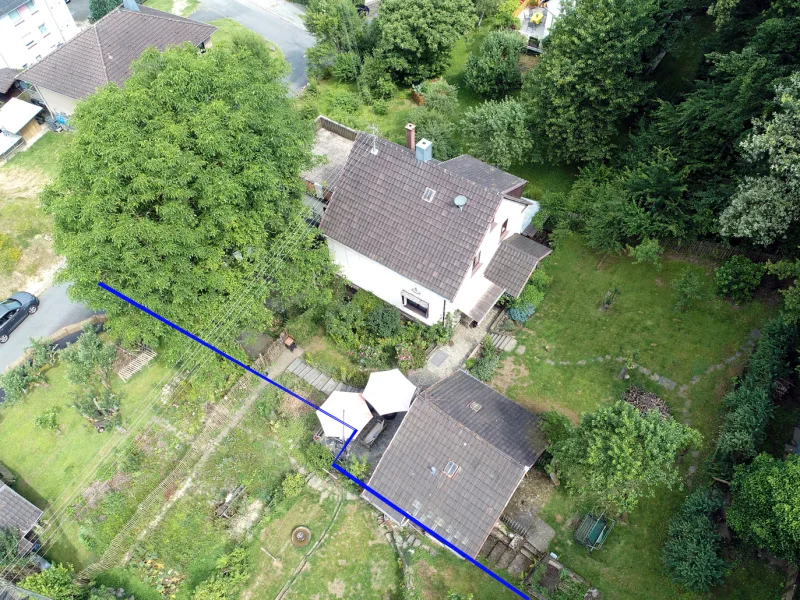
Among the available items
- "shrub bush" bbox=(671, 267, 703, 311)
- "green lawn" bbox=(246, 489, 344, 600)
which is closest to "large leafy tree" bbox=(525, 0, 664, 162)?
"shrub bush" bbox=(671, 267, 703, 311)

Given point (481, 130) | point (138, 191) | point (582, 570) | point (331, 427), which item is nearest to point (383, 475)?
point (331, 427)

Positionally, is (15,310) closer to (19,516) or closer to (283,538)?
(19,516)

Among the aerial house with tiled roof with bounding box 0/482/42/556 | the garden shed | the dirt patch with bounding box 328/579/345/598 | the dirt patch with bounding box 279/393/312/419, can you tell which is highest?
the garden shed

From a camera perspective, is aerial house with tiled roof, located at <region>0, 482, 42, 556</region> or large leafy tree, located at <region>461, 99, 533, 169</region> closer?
aerial house with tiled roof, located at <region>0, 482, 42, 556</region>

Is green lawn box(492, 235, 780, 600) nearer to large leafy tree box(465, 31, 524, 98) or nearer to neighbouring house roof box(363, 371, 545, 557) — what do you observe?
neighbouring house roof box(363, 371, 545, 557)

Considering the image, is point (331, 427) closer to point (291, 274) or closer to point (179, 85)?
point (291, 274)

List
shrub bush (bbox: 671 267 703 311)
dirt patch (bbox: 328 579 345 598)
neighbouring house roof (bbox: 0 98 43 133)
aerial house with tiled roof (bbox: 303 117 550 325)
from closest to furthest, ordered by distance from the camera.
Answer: dirt patch (bbox: 328 579 345 598), aerial house with tiled roof (bbox: 303 117 550 325), shrub bush (bbox: 671 267 703 311), neighbouring house roof (bbox: 0 98 43 133)

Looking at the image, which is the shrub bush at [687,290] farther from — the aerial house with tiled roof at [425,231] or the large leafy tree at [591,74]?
the large leafy tree at [591,74]
